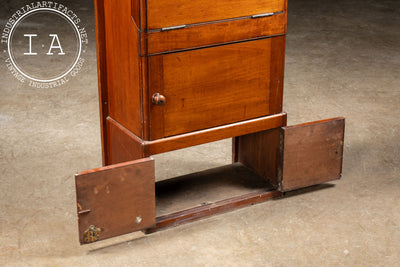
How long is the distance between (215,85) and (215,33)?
0.23 metres

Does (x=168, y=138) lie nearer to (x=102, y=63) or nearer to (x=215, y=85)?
(x=215, y=85)

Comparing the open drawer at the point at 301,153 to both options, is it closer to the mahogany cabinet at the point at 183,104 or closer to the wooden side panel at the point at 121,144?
the mahogany cabinet at the point at 183,104

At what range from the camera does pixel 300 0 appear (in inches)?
285

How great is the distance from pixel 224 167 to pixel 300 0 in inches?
157

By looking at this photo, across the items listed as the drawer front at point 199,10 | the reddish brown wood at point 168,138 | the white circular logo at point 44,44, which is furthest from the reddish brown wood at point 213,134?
the white circular logo at point 44,44

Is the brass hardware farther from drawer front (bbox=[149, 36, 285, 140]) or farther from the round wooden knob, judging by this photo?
the round wooden knob

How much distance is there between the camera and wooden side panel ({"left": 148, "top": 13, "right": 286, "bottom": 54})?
2.83 metres

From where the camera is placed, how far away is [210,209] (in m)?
3.23

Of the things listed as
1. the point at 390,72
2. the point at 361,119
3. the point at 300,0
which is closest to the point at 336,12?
the point at 300,0

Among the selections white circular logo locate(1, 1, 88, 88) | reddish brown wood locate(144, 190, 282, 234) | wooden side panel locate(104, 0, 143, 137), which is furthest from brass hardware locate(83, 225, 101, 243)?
white circular logo locate(1, 1, 88, 88)

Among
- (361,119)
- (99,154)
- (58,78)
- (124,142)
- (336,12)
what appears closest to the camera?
(124,142)

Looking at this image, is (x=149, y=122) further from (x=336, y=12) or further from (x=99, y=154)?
(x=336, y=12)

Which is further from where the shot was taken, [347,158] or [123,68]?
[347,158]

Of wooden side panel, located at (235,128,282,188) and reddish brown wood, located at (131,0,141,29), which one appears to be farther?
wooden side panel, located at (235,128,282,188)
